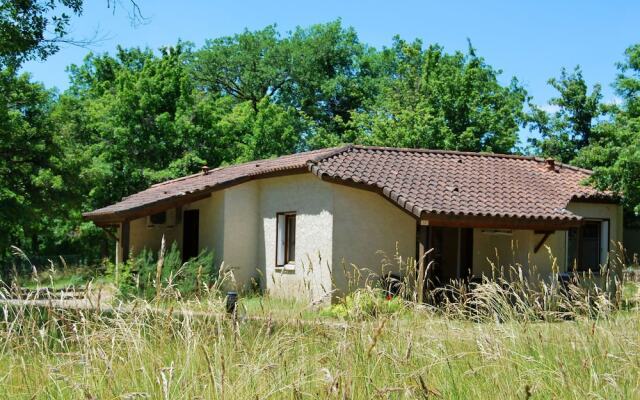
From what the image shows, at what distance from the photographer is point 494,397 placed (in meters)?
4.45

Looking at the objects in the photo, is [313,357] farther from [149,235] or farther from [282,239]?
[149,235]

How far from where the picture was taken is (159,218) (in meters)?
23.4

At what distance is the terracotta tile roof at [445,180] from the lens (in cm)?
1666

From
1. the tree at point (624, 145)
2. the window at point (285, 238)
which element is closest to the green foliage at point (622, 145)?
the tree at point (624, 145)

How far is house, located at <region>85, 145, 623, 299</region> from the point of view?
16812 millimetres

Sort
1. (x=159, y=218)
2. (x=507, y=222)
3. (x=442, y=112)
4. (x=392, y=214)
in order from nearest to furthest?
1. (x=507, y=222)
2. (x=392, y=214)
3. (x=159, y=218)
4. (x=442, y=112)

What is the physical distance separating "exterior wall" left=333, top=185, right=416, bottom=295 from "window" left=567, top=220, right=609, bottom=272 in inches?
183

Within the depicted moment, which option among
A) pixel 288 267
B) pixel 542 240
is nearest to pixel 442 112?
pixel 288 267

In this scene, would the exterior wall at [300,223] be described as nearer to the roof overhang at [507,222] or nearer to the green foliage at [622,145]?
Result: the roof overhang at [507,222]

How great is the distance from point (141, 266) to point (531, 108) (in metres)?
16.2

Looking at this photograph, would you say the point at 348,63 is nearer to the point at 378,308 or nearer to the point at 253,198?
the point at 253,198

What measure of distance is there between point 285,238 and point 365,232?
289 centimetres

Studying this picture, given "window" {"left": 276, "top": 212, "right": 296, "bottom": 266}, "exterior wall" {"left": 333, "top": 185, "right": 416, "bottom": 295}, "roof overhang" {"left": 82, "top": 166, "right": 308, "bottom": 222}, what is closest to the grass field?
"exterior wall" {"left": 333, "top": 185, "right": 416, "bottom": 295}

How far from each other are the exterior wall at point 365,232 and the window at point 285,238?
92.3 inches
